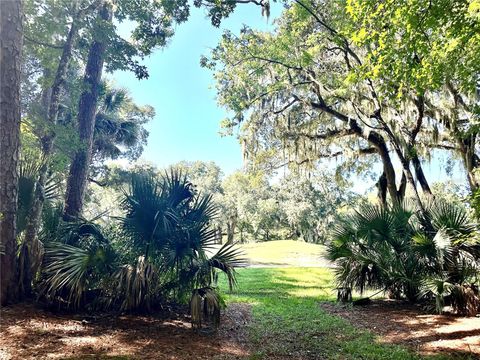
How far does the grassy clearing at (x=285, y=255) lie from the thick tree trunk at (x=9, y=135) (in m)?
12.9

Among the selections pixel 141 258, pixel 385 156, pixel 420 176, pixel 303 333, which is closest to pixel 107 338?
pixel 141 258

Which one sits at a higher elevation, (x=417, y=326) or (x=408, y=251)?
(x=408, y=251)

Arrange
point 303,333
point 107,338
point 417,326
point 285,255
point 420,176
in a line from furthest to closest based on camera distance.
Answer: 1. point 285,255
2. point 420,176
3. point 417,326
4. point 303,333
5. point 107,338

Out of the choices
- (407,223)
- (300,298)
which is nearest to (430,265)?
(407,223)

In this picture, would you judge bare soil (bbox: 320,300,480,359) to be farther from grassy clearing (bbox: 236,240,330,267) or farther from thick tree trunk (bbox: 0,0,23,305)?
grassy clearing (bbox: 236,240,330,267)

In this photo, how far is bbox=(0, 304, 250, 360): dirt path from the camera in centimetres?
389

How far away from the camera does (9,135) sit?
17.3 ft

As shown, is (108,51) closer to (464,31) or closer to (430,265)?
(464,31)

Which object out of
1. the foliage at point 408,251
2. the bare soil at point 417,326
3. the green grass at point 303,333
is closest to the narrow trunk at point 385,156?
the foliage at point 408,251

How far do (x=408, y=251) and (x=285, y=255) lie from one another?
15.0 meters

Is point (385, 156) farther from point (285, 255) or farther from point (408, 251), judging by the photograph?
point (285, 255)

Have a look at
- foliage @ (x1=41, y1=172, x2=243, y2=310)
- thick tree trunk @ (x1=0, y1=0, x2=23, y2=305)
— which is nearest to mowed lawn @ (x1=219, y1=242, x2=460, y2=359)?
foliage @ (x1=41, y1=172, x2=243, y2=310)

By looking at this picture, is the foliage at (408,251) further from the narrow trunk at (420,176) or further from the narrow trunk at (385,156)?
the narrow trunk at (385,156)

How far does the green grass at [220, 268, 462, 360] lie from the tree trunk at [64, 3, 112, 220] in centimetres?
423
